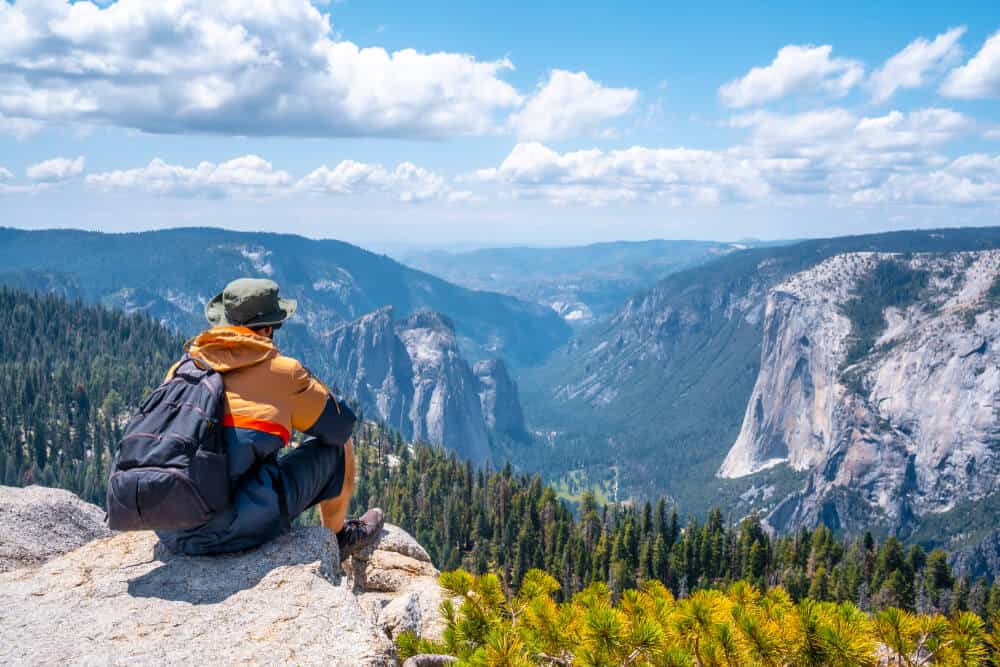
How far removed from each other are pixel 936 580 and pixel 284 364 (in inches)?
4284

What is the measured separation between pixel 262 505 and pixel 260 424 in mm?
1124

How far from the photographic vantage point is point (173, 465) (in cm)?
808

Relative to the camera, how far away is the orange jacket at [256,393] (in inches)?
345

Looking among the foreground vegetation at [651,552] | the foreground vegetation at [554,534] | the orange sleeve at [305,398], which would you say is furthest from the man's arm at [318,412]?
the foreground vegetation at [651,552]

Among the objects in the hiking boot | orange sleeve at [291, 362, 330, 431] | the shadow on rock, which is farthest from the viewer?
the hiking boot

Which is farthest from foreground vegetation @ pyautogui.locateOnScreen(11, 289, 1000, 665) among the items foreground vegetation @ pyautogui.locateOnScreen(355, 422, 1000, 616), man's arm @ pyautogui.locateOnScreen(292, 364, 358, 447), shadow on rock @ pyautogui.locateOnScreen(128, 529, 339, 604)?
man's arm @ pyautogui.locateOnScreen(292, 364, 358, 447)

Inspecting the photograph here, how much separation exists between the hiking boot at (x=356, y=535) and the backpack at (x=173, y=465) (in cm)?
373

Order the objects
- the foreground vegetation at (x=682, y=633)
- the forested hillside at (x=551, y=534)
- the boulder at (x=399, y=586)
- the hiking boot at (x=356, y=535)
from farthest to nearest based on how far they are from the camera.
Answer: the forested hillside at (x=551, y=534)
the hiking boot at (x=356, y=535)
the boulder at (x=399, y=586)
the foreground vegetation at (x=682, y=633)

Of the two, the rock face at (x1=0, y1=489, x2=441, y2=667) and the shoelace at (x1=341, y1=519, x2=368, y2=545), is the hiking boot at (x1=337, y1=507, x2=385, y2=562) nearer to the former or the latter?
the shoelace at (x1=341, y1=519, x2=368, y2=545)

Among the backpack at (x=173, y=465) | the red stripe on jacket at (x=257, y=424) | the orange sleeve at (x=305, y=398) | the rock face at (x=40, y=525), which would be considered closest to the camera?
the backpack at (x=173, y=465)

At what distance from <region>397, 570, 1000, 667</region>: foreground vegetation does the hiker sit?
2438 millimetres

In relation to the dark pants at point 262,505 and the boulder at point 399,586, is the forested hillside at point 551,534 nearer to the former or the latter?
the boulder at point 399,586

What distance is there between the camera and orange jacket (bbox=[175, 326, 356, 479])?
28.8ft

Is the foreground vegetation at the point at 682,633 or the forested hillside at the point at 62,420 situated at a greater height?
the foreground vegetation at the point at 682,633
